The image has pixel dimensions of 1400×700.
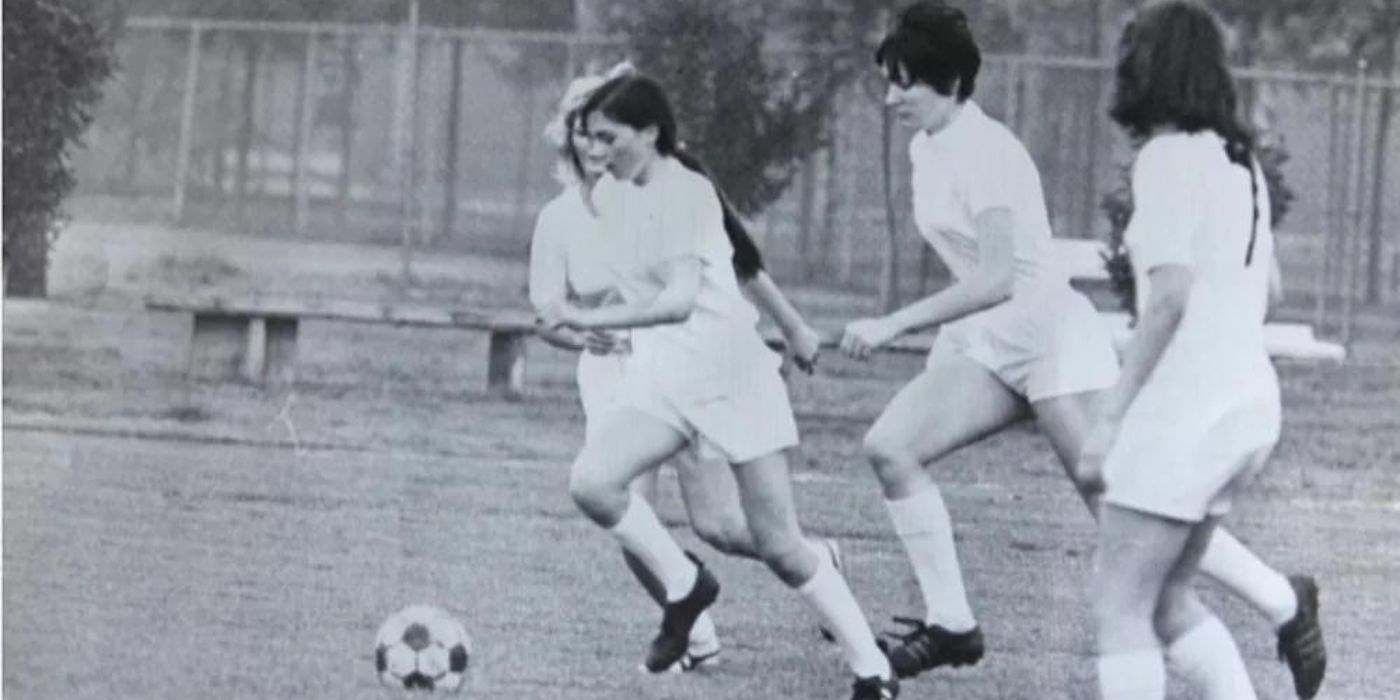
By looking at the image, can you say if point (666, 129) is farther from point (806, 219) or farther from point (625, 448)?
point (625, 448)

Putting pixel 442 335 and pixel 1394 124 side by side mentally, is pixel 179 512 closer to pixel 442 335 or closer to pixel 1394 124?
pixel 442 335

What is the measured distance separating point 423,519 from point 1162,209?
1528mm

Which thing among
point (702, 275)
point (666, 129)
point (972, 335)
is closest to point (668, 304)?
point (702, 275)

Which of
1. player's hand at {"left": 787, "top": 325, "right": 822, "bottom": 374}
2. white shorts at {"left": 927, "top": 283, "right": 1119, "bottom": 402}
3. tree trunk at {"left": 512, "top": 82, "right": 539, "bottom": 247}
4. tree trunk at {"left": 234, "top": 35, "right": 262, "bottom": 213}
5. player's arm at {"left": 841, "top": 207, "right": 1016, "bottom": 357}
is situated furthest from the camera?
tree trunk at {"left": 234, "top": 35, "right": 262, "bottom": 213}

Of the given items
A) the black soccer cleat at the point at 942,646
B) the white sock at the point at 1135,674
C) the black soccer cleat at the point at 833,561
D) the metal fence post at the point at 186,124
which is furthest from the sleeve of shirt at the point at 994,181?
the metal fence post at the point at 186,124

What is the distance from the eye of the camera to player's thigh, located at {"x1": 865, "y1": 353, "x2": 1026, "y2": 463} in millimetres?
4113

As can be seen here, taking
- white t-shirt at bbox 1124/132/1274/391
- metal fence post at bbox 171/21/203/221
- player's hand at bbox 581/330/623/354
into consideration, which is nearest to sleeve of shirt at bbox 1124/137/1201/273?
white t-shirt at bbox 1124/132/1274/391

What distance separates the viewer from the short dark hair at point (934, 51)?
4.15 m

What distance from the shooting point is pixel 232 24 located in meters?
4.61

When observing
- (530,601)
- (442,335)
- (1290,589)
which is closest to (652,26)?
(442,335)

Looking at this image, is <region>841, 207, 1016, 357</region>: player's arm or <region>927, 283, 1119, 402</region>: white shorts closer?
<region>841, 207, 1016, 357</region>: player's arm

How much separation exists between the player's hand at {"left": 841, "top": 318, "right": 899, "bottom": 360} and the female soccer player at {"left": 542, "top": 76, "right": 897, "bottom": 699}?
0.38 meters

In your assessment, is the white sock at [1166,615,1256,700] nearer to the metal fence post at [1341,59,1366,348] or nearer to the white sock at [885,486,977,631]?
the white sock at [885,486,977,631]

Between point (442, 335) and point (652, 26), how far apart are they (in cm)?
67
